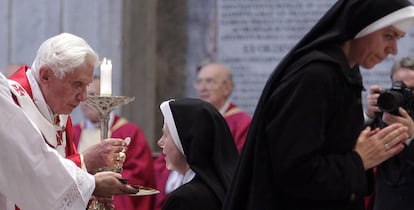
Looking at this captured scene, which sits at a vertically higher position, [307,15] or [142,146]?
[307,15]

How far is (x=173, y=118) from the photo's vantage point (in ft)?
16.6

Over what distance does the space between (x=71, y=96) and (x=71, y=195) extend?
1.99 feet

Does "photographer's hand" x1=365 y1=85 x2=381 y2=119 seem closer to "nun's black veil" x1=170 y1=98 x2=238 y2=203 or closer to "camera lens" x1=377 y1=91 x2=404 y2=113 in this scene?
"camera lens" x1=377 y1=91 x2=404 y2=113

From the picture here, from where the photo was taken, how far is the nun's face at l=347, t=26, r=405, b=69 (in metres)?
4.14

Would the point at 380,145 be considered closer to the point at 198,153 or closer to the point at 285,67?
the point at 285,67

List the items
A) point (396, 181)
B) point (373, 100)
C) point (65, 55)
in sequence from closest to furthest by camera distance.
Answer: point (65, 55) < point (373, 100) < point (396, 181)

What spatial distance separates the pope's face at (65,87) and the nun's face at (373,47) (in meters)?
1.45

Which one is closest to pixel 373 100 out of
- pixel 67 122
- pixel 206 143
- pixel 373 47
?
pixel 206 143

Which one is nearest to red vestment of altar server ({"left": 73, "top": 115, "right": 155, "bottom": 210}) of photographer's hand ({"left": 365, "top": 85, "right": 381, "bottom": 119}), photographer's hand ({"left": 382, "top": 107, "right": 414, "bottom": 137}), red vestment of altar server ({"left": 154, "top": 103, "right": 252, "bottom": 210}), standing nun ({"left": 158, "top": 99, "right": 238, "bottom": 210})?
red vestment of altar server ({"left": 154, "top": 103, "right": 252, "bottom": 210})

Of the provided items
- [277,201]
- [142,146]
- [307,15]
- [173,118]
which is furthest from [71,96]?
[307,15]

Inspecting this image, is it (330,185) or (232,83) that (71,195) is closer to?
(330,185)

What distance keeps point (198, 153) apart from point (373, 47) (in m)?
1.09

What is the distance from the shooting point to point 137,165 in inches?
352

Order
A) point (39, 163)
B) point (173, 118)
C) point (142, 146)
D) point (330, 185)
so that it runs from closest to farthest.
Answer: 1. point (330, 185)
2. point (39, 163)
3. point (173, 118)
4. point (142, 146)
